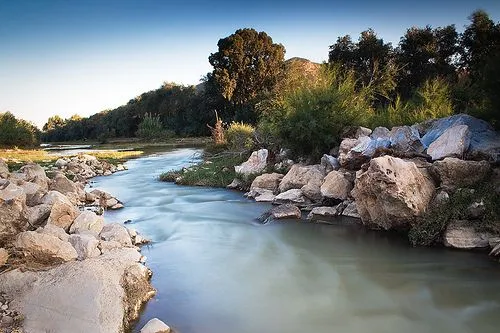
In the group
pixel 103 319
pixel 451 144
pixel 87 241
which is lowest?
pixel 103 319

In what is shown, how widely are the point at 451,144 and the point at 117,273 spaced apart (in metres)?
8.35

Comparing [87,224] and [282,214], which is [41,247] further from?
[282,214]

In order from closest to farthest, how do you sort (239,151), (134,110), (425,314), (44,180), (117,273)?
(425,314)
(117,273)
(44,180)
(239,151)
(134,110)

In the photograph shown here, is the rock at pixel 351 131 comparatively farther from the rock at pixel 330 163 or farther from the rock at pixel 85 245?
the rock at pixel 85 245

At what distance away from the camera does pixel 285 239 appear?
10.2 m

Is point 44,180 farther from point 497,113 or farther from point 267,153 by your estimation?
point 497,113

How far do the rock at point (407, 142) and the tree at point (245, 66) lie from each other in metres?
42.2

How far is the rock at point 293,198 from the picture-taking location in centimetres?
1321

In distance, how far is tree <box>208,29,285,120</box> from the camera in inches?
2126

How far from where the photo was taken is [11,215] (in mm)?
7289

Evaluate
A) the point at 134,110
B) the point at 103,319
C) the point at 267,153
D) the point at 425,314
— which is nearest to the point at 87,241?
the point at 103,319

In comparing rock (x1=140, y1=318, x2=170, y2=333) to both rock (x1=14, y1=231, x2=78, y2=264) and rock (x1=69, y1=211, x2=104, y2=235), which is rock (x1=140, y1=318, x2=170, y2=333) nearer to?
rock (x1=14, y1=231, x2=78, y2=264)

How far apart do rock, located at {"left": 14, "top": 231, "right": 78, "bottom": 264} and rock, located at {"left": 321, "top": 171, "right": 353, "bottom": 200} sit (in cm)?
750

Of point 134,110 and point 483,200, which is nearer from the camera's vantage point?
point 483,200
